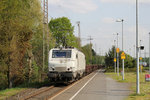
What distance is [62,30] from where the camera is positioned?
53.3 m

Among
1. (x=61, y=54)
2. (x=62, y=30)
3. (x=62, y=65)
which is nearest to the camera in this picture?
(x=62, y=65)

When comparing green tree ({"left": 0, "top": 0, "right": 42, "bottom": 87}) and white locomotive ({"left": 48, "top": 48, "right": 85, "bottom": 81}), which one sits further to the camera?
green tree ({"left": 0, "top": 0, "right": 42, "bottom": 87})

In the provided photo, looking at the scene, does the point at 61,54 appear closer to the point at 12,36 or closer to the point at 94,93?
the point at 12,36

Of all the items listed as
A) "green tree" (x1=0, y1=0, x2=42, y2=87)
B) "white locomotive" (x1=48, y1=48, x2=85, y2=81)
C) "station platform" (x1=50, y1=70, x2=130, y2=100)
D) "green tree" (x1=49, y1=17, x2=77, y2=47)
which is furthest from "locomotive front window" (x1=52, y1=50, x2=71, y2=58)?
"green tree" (x1=49, y1=17, x2=77, y2=47)

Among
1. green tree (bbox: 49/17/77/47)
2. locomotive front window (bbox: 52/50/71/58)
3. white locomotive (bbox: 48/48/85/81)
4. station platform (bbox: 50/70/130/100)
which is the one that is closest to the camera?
station platform (bbox: 50/70/130/100)

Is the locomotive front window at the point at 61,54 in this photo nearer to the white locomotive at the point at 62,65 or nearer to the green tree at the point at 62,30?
the white locomotive at the point at 62,65

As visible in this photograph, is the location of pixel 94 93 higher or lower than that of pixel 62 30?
lower

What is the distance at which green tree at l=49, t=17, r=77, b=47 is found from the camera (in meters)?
53.8

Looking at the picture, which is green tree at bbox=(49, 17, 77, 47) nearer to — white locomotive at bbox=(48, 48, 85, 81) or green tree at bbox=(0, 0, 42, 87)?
green tree at bbox=(0, 0, 42, 87)

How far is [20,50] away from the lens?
22.6m

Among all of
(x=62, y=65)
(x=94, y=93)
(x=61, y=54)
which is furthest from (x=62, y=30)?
(x=94, y=93)

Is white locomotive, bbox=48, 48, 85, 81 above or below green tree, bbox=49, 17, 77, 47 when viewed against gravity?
below

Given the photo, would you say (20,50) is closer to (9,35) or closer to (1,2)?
(9,35)

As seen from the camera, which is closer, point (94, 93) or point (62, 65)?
point (94, 93)
